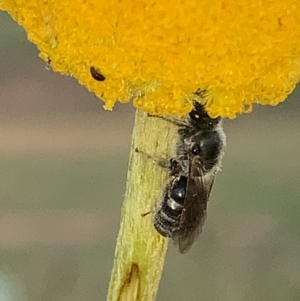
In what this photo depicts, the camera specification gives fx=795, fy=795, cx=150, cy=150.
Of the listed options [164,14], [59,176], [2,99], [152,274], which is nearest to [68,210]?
[59,176]

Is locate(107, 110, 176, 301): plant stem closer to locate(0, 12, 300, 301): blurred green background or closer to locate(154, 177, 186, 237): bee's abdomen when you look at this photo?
locate(154, 177, 186, 237): bee's abdomen

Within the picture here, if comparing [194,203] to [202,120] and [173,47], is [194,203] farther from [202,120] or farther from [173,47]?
[173,47]

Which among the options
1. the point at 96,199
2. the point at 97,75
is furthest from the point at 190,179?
the point at 96,199

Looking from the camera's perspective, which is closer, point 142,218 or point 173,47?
point 173,47

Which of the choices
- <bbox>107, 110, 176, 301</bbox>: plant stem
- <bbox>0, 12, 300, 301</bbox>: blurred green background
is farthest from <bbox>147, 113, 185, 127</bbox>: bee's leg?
<bbox>0, 12, 300, 301</bbox>: blurred green background

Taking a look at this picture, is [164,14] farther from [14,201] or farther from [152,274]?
[14,201]

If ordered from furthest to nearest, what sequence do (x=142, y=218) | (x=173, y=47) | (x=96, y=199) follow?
(x=96, y=199) → (x=142, y=218) → (x=173, y=47)

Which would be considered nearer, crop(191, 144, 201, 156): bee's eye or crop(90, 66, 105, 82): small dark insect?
crop(90, 66, 105, 82): small dark insect
